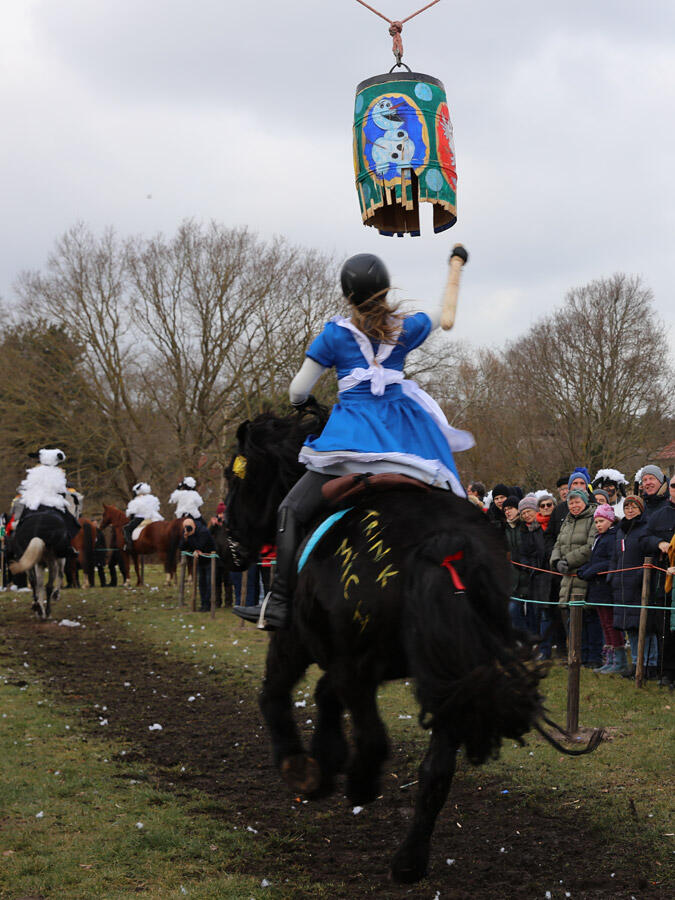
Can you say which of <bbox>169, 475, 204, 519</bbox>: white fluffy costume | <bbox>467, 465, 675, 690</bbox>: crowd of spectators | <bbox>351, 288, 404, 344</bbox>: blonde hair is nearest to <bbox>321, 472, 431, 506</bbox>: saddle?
<bbox>351, 288, 404, 344</bbox>: blonde hair

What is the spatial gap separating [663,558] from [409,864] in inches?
263

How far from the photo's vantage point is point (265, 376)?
104ft

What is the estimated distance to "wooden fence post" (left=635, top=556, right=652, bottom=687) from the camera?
9258 mm

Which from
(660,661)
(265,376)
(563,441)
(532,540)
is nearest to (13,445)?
(265,376)

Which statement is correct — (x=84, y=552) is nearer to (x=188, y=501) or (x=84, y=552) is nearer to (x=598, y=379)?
(x=188, y=501)

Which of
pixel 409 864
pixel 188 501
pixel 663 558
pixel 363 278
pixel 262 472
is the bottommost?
pixel 409 864

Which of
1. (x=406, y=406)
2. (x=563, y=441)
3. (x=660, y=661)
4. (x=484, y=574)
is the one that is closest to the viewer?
(x=484, y=574)

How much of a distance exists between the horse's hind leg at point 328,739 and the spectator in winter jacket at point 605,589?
6461mm

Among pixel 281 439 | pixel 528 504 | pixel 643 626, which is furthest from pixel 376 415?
pixel 528 504

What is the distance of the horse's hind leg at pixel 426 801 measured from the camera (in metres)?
3.61

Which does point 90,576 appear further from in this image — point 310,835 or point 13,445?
point 310,835

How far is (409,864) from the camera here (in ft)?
12.2

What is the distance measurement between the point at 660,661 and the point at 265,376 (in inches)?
906

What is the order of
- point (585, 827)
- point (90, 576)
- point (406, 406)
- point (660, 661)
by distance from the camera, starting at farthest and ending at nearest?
point (90, 576) < point (660, 661) < point (585, 827) < point (406, 406)
